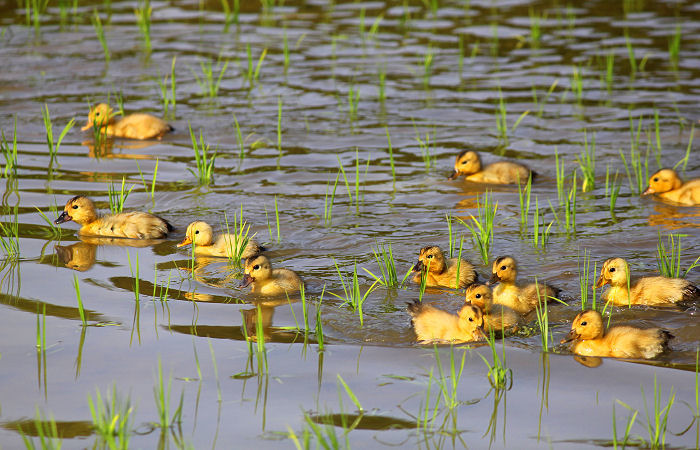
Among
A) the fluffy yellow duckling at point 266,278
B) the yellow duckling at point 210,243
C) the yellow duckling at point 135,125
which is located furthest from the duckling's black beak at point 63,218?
the yellow duckling at point 135,125

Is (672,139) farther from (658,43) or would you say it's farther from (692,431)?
(692,431)

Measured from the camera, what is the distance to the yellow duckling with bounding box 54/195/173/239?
7.20 m

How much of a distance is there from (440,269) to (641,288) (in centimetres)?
128

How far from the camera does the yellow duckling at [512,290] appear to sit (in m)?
5.89

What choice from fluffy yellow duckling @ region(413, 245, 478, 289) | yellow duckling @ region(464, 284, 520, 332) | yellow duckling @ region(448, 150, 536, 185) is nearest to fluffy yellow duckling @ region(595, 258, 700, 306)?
yellow duckling @ region(464, 284, 520, 332)

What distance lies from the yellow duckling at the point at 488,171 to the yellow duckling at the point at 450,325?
11.5 ft

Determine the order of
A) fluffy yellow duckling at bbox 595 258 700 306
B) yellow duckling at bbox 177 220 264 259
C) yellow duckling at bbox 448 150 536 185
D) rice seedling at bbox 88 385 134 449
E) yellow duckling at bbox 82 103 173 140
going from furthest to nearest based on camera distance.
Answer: yellow duckling at bbox 82 103 173 140, yellow duckling at bbox 448 150 536 185, yellow duckling at bbox 177 220 264 259, fluffy yellow duckling at bbox 595 258 700 306, rice seedling at bbox 88 385 134 449

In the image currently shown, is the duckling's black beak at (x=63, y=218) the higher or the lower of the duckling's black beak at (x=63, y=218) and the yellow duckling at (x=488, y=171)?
the lower

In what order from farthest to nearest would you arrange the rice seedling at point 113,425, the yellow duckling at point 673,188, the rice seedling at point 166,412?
the yellow duckling at point 673,188, the rice seedling at point 166,412, the rice seedling at point 113,425

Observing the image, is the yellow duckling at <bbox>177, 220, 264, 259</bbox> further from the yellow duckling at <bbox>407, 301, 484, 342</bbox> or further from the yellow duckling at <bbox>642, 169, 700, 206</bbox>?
the yellow duckling at <bbox>642, 169, 700, 206</bbox>

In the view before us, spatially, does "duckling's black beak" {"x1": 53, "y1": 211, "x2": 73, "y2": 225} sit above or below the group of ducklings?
above

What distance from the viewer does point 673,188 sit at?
26.8 ft

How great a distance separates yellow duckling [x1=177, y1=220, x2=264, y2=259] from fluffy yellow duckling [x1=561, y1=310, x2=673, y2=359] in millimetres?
2531

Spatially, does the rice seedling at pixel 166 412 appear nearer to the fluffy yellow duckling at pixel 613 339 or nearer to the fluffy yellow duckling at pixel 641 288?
the fluffy yellow duckling at pixel 613 339
